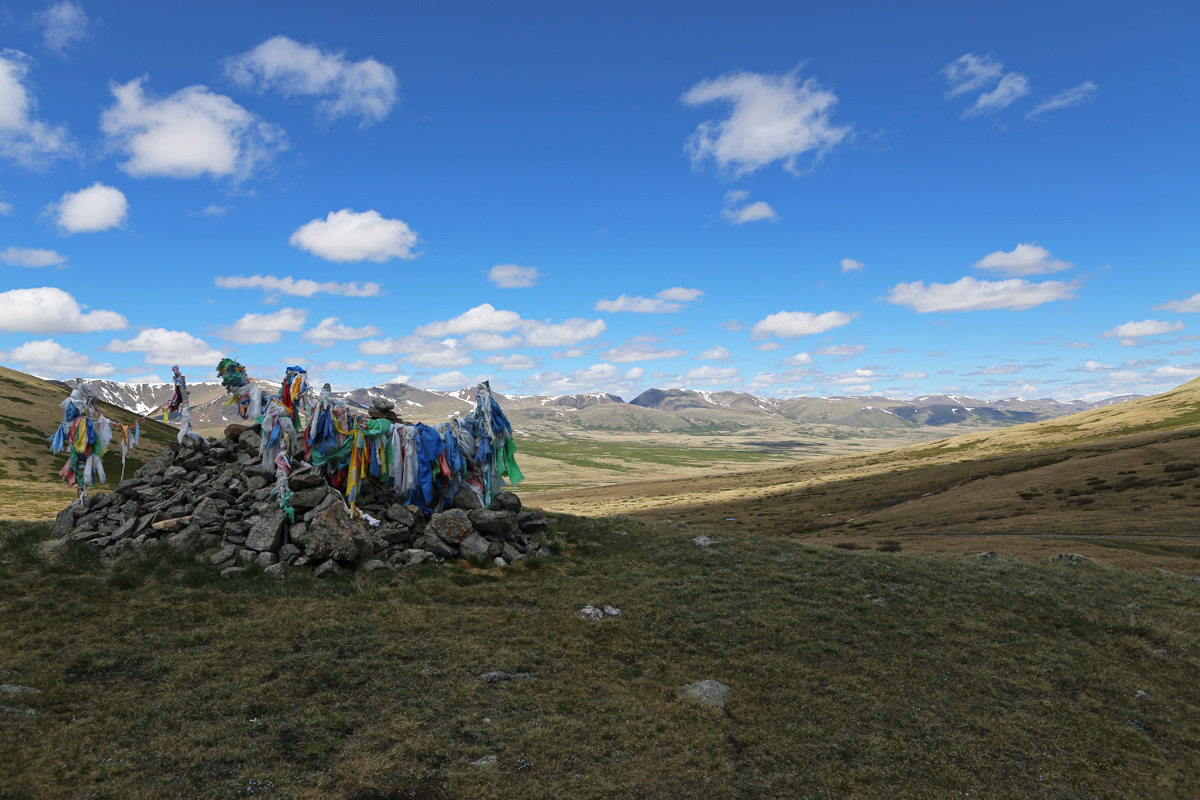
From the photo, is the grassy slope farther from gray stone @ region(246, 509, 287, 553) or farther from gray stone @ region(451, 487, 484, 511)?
gray stone @ region(451, 487, 484, 511)

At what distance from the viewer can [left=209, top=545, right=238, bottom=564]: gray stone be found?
18.8 meters

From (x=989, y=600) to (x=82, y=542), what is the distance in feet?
107

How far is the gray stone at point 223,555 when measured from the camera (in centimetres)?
1878

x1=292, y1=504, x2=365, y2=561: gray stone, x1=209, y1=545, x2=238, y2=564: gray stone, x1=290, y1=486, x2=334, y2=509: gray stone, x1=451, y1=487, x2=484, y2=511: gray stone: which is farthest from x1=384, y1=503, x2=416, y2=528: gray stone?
x1=209, y1=545, x2=238, y2=564: gray stone

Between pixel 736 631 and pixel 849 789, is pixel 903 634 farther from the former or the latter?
pixel 849 789

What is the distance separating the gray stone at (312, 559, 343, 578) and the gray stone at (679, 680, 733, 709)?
12626 millimetres

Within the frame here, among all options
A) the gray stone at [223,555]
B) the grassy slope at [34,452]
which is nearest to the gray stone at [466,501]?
the gray stone at [223,555]

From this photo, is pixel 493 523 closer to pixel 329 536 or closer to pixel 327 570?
pixel 329 536

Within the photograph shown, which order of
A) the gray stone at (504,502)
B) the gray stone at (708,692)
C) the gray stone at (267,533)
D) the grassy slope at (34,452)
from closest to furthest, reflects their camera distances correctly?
the gray stone at (708,692) → the gray stone at (267,533) → the gray stone at (504,502) → the grassy slope at (34,452)

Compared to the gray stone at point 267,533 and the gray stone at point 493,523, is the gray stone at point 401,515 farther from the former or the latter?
the gray stone at point 267,533

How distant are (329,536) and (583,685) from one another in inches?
460

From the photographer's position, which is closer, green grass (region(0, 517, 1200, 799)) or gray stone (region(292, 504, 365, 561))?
green grass (region(0, 517, 1200, 799))

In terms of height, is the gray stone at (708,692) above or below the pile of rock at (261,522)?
below

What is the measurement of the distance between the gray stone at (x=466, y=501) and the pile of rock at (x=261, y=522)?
0.04 m
